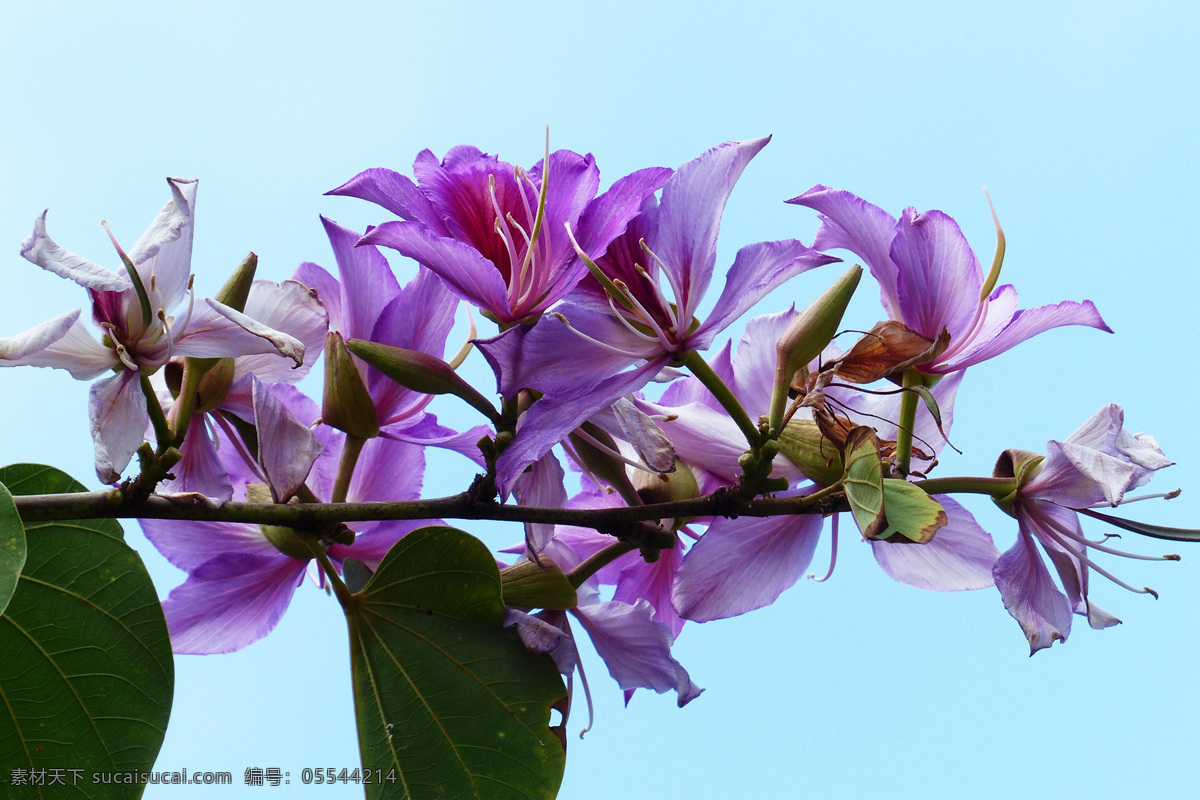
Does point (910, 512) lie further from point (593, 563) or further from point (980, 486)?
point (593, 563)

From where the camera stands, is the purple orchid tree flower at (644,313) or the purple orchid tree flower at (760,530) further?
the purple orchid tree flower at (760,530)

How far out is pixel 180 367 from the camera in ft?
2.68

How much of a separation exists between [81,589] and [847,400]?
665 mm

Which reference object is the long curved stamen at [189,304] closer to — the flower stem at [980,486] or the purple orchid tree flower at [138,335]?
the purple orchid tree flower at [138,335]

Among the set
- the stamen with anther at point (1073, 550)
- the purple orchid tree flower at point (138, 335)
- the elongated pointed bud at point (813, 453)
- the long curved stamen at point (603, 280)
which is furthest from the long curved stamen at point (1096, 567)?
the purple orchid tree flower at point (138, 335)

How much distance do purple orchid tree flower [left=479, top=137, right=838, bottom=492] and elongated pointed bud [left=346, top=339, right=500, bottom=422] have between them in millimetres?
63

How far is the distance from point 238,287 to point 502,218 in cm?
20

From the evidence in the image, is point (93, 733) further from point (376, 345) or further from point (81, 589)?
point (376, 345)

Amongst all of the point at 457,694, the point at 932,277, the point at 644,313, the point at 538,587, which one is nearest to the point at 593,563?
the point at 538,587

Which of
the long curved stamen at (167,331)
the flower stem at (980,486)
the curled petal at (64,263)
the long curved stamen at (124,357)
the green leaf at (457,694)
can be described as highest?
the curled petal at (64,263)

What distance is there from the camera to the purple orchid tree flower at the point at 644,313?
2.17 ft

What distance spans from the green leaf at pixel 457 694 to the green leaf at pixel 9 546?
0.26m

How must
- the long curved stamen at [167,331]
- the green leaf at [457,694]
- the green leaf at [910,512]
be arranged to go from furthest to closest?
the green leaf at [457,694]
the long curved stamen at [167,331]
the green leaf at [910,512]

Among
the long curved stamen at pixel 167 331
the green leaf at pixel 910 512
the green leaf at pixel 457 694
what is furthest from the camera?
the green leaf at pixel 457 694
